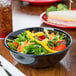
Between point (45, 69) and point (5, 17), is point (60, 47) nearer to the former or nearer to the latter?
point (45, 69)

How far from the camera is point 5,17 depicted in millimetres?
1202

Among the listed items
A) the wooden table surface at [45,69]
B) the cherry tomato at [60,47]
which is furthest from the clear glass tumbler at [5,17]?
the cherry tomato at [60,47]

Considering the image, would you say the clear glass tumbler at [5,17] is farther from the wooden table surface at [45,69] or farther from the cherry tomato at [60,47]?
the cherry tomato at [60,47]

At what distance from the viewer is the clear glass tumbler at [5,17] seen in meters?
1.18

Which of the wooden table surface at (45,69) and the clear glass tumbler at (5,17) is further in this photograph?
the clear glass tumbler at (5,17)

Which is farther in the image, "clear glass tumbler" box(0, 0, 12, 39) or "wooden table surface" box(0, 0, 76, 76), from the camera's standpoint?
"clear glass tumbler" box(0, 0, 12, 39)

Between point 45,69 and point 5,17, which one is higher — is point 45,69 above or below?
below

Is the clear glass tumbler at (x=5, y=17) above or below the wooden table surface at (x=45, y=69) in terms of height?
above

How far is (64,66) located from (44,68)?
→ 10 cm

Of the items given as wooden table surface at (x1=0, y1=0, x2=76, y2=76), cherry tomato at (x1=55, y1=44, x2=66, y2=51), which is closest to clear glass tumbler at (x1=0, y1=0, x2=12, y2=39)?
wooden table surface at (x1=0, y1=0, x2=76, y2=76)

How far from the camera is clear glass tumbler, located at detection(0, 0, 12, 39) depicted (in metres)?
1.18

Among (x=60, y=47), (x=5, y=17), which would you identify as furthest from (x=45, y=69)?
(x=5, y=17)

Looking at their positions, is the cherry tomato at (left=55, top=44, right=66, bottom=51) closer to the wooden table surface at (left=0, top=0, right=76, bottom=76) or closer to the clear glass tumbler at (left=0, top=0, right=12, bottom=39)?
the wooden table surface at (left=0, top=0, right=76, bottom=76)

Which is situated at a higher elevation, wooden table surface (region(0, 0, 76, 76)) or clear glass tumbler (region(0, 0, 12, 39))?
clear glass tumbler (region(0, 0, 12, 39))
